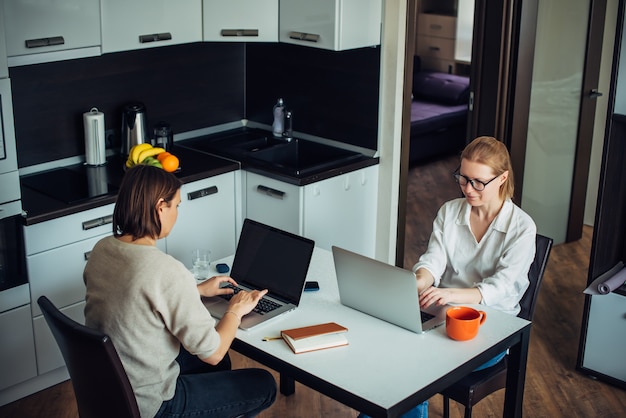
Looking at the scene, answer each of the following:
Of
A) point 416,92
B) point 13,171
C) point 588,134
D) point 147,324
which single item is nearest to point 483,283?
point 147,324

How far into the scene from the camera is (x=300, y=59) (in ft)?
15.8

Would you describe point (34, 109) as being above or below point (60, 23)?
below

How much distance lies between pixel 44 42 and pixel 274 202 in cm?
136

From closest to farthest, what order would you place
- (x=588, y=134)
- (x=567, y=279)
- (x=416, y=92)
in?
1. (x=567, y=279)
2. (x=588, y=134)
3. (x=416, y=92)

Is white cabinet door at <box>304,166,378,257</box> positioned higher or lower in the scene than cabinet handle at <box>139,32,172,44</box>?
lower

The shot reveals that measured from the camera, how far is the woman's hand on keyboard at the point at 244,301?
8.96 ft

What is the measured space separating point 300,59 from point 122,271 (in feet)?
8.50

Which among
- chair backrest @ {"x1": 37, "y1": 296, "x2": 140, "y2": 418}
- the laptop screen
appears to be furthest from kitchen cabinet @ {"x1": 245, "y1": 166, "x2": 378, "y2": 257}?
chair backrest @ {"x1": 37, "y1": 296, "x2": 140, "y2": 418}

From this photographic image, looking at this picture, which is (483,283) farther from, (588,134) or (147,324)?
(588,134)

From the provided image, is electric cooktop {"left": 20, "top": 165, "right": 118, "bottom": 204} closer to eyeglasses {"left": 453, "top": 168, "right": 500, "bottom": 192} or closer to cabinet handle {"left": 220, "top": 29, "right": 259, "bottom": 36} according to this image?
cabinet handle {"left": 220, "top": 29, "right": 259, "bottom": 36}

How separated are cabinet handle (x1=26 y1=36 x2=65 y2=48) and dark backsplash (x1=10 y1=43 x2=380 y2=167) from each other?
414 mm

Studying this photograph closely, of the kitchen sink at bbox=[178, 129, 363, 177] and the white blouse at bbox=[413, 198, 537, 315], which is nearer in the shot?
the white blouse at bbox=[413, 198, 537, 315]

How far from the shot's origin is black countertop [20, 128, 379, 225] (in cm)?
369

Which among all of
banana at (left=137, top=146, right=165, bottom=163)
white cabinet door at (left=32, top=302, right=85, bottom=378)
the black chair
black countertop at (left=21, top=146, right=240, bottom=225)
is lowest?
white cabinet door at (left=32, top=302, right=85, bottom=378)
